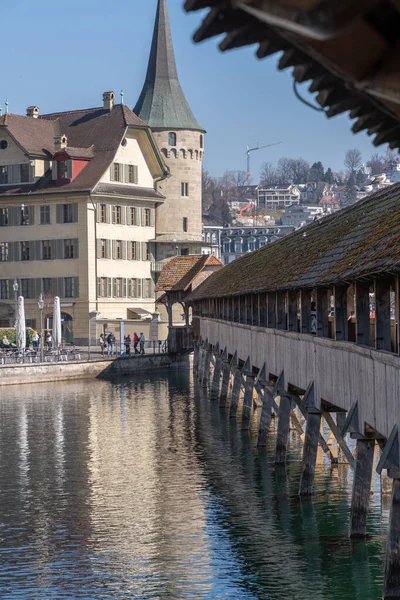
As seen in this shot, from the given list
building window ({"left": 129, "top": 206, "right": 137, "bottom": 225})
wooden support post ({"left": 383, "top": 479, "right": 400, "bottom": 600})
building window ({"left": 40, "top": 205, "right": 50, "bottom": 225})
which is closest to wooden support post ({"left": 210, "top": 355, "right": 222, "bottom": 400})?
building window ({"left": 40, "top": 205, "right": 50, "bottom": 225})

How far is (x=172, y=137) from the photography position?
311ft

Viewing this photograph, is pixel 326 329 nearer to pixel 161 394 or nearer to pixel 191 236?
pixel 161 394

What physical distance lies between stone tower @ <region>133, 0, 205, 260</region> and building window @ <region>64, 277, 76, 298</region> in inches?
411

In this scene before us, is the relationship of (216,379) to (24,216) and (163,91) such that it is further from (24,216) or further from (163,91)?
(163,91)

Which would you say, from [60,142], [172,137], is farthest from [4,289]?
[172,137]

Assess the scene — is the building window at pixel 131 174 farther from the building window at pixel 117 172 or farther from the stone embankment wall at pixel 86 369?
the stone embankment wall at pixel 86 369

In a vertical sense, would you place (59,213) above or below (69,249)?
above

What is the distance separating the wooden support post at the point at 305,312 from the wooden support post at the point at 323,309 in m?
1.93

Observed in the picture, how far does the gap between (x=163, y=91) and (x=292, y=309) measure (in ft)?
232

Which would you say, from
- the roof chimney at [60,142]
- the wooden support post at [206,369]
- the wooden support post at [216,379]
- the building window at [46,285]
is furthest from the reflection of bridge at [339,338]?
the roof chimney at [60,142]

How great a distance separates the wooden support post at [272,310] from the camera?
3138 cm

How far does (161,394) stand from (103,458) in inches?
842

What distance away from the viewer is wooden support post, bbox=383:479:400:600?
1472cm

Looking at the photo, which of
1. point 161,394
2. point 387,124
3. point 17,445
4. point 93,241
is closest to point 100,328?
point 93,241
